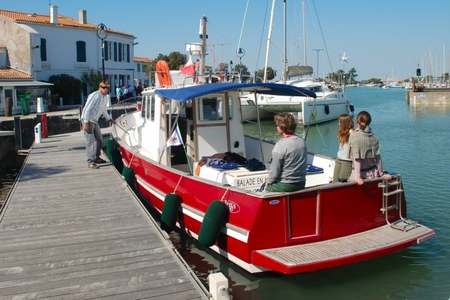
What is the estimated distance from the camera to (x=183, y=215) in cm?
913

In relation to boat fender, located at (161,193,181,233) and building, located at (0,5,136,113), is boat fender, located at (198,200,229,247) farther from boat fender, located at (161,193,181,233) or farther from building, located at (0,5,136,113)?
building, located at (0,5,136,113)

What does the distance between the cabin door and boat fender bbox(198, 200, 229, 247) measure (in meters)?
2.72

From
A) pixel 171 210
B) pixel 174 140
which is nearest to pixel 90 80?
pixel 174 140

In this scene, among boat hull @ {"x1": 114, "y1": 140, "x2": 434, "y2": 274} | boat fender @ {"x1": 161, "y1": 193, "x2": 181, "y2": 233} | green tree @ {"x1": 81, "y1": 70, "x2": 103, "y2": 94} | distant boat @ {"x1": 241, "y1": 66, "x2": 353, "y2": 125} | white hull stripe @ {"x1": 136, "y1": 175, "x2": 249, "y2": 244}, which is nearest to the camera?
boat hull @ {"x1": 114, "y1": 140, "x2": 434, "y2": 274}

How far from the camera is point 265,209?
277 inches

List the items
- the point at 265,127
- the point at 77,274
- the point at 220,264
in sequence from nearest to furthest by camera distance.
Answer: the point at 77,274
the point at 220,264
the point at 265,127

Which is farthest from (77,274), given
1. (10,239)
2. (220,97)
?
(220,97)

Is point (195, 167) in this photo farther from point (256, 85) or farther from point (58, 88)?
point (58, 88)

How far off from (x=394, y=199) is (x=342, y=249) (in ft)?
5.04

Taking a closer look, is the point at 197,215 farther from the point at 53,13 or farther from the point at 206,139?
the point at 53,13

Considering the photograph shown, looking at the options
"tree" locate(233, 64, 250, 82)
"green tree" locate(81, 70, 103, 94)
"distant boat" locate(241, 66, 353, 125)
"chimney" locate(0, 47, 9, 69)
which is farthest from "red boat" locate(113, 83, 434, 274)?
"green tree" locate(81, 70, 103, 94)

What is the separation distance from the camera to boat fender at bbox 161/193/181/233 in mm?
9062

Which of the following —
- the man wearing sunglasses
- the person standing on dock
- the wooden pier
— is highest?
the man wearing sunglasses

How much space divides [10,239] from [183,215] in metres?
2.99
